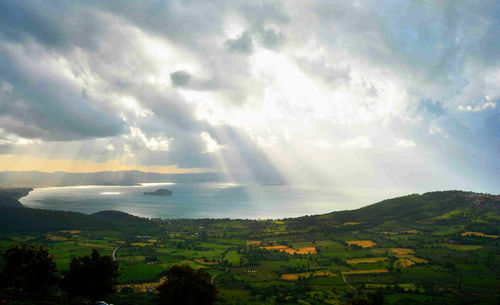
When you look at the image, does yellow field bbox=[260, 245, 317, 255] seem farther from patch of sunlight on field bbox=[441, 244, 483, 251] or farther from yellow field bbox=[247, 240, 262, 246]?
patch of sunlight on field bbox=[441, 244, 483, 251]

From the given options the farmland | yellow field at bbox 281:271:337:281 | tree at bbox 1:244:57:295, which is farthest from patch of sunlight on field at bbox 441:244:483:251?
tree at bbox 1:244:57:295

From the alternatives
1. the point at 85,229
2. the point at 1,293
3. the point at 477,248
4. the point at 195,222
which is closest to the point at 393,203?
the point at 477,248

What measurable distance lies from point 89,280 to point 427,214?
188 metres

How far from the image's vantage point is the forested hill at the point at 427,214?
156 meters

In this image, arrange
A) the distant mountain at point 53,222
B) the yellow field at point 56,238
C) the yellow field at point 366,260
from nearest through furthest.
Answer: the yellow field at point 366,260, the yellow field at point 56,238, the distant mountain at point 53,222

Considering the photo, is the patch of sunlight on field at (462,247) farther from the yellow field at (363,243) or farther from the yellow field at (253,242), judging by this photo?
the yellow field at (253,242)

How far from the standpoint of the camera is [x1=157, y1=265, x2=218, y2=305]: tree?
117ft

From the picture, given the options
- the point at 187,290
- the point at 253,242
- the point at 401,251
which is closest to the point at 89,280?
the point at 187,290

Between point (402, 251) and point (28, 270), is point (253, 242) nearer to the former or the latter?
point (402, 251)

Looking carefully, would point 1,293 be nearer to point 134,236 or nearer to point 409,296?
point 409,296

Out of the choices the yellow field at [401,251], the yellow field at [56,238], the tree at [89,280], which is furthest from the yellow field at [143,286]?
the yellow field at [401,251]

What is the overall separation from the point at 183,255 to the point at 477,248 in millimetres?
112860

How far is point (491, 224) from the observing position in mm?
140125

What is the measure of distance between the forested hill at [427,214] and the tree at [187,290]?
13743cm
